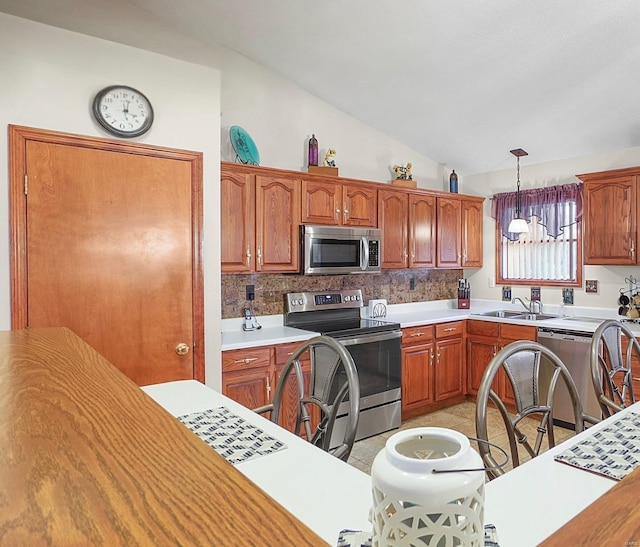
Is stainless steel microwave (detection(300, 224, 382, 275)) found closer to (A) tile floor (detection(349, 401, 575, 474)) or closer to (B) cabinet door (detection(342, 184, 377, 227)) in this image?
(B) cabinet door (detection(342, 184, 377, 227))

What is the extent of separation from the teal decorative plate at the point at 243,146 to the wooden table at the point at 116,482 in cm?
290

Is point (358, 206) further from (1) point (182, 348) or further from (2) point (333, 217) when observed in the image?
(1) point (182, 348)

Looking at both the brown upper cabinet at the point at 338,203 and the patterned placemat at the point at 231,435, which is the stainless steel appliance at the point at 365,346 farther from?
the patterned placemat at the point at 231,435

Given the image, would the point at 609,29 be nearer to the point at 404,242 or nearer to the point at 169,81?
the point at 404,242

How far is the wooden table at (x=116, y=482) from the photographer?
374 mm

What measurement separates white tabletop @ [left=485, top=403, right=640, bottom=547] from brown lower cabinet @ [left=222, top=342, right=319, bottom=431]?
2.15 metres

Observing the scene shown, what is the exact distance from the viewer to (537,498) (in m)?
1.00

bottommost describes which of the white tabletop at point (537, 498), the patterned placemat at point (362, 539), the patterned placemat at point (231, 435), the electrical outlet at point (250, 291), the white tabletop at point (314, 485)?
the white tabletop at point (537, 498)

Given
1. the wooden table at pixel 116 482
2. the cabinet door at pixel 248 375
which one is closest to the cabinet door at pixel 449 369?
the cabinet door at pixel 248 375

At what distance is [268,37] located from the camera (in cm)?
328

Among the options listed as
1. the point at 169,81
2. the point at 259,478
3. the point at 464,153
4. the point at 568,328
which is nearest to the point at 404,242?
the point at 464,153

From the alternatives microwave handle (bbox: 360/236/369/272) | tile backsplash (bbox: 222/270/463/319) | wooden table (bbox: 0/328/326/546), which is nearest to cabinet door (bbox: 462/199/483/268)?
tile backsplash (bbox: 222/270/463/319)

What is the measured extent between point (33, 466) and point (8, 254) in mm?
2086

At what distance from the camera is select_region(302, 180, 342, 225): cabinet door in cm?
367
